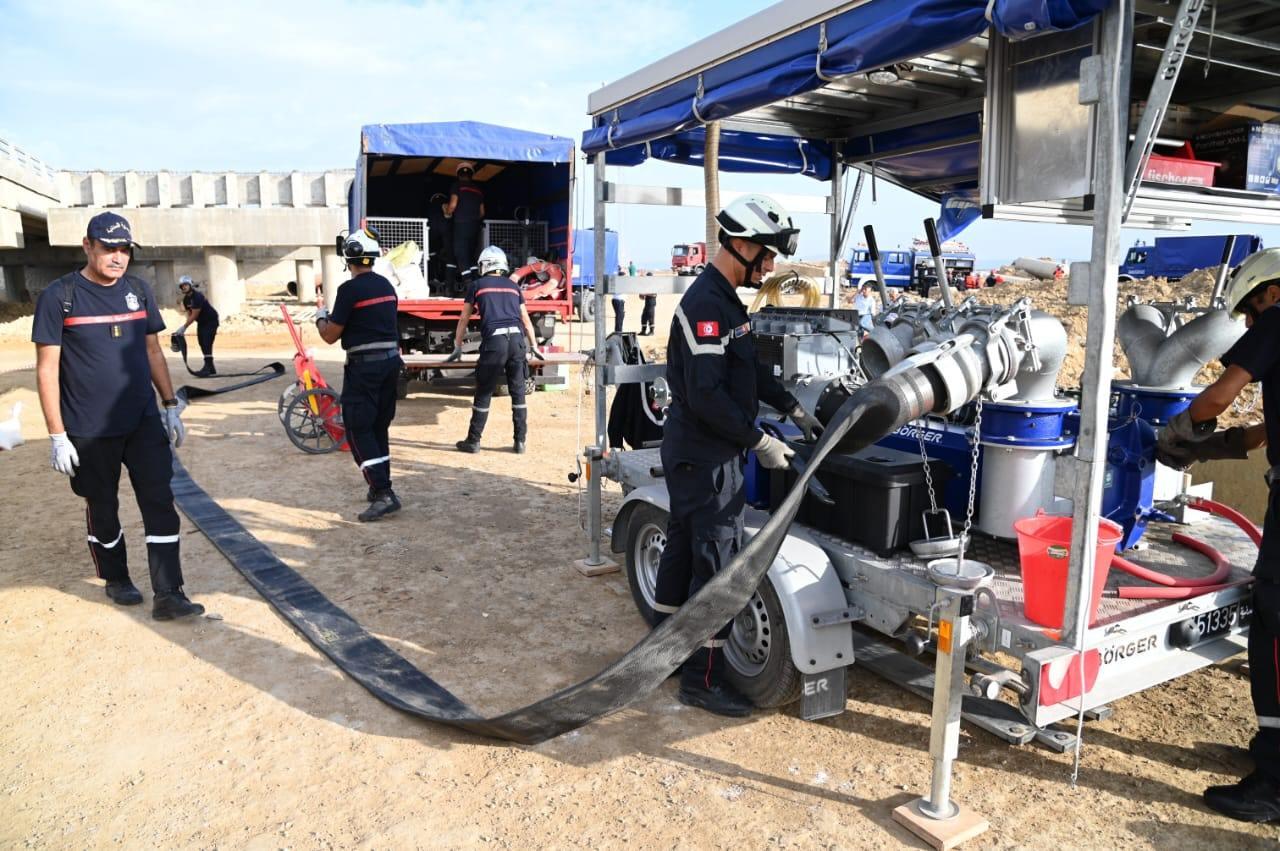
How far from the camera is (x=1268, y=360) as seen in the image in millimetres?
2889

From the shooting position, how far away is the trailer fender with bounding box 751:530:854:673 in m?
3.22

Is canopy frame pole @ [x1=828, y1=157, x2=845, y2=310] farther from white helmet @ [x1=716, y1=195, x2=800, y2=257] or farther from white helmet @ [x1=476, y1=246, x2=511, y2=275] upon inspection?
white helmet @ [x1=476, y1=246, x2=511, y2=275]

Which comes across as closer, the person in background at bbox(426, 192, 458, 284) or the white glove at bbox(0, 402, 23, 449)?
the white glove at bbox(0, 402, 23, 449)

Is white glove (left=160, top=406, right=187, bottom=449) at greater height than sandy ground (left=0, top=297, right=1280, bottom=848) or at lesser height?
greater

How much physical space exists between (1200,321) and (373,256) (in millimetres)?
5089

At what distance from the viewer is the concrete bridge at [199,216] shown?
27.0 metres

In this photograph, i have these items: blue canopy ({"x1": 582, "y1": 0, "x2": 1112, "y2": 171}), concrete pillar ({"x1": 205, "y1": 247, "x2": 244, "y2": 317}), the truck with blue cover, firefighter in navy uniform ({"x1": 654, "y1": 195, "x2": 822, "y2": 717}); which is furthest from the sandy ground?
concrete pillar ({"x1": 205, "y1": 247, "x2": 244, "y2": 317})

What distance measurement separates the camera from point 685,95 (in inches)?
166

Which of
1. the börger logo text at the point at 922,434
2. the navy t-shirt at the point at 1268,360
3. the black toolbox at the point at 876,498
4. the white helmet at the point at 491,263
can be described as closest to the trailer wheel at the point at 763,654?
the black toolbox at the point at 876,498

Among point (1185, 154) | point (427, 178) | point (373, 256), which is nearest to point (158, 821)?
point (373, 256)

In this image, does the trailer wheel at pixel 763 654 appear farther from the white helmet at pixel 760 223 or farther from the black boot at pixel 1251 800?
the black boot at pixel 1251 800

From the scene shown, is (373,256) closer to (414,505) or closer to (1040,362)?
(414,505)

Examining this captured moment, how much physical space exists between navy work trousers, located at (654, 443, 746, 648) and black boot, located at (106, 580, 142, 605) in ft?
10.1

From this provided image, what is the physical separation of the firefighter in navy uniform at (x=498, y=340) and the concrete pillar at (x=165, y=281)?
25471mm
